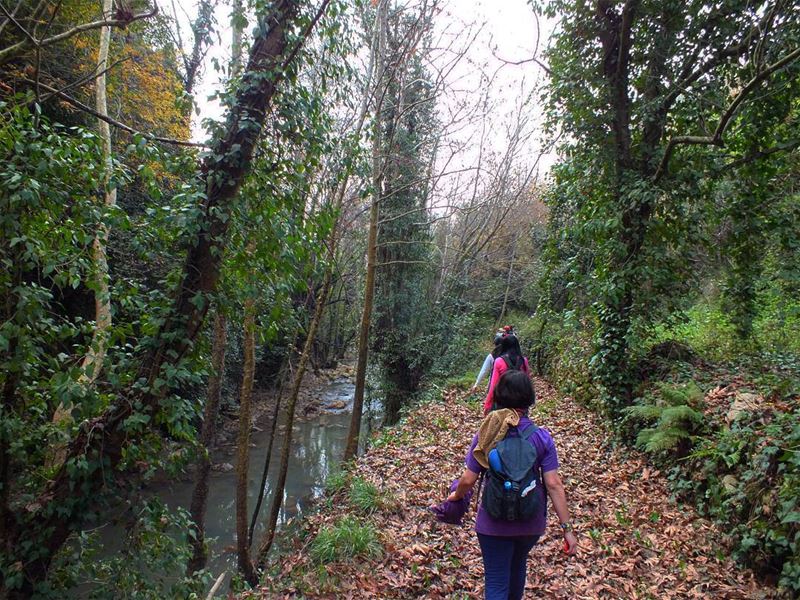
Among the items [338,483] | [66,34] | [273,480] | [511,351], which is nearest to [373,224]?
[511,351]

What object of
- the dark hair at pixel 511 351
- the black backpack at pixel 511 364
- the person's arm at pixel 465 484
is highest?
the dark hair at pixel 511 351

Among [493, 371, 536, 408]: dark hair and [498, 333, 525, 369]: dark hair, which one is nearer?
[493, 371, 536, 408]: dark hair

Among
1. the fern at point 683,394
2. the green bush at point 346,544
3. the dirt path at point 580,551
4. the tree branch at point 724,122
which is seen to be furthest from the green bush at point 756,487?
the green bush at point 346,544

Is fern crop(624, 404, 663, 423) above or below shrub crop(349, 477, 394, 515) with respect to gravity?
above

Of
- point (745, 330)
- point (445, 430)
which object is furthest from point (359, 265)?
point (745, 330)

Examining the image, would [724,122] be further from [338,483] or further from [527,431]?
[338,483]

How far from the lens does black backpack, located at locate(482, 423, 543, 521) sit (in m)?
2.66

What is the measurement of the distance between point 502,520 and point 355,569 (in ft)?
8.53

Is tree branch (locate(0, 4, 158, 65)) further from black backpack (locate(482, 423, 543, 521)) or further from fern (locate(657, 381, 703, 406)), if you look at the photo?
fern (locate(657, 381, 703, 406))

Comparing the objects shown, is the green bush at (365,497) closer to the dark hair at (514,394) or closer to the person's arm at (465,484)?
the person's arm at (465,484)

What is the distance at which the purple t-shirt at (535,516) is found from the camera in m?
2.76

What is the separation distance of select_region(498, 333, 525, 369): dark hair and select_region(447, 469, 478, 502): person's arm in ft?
12.3

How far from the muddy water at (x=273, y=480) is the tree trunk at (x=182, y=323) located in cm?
441

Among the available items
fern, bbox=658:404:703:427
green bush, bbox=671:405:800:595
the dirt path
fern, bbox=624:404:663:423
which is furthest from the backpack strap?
fern, bbox=624:404:663:423
